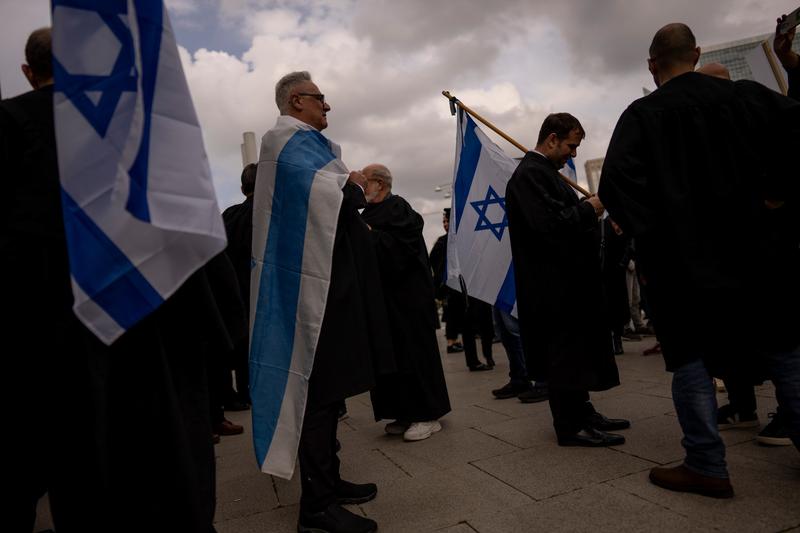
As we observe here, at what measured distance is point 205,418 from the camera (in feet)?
5.58

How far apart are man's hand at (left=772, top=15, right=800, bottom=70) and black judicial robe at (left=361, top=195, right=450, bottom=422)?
221 centimetres

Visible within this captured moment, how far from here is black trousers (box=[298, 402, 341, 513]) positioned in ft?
7.47

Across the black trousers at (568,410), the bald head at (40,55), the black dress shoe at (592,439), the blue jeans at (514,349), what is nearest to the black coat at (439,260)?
the blue jeans at (514,349)

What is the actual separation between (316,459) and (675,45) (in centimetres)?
234

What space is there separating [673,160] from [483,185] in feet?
9.52

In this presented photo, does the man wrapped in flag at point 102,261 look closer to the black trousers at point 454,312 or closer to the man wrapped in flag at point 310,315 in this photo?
the man wrapped in flag at point 310,315

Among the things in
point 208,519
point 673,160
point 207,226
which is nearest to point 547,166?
point 673,160

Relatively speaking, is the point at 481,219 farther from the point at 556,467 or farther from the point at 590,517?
the point at 590,517

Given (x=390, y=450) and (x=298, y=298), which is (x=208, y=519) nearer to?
(x=298, y=298)

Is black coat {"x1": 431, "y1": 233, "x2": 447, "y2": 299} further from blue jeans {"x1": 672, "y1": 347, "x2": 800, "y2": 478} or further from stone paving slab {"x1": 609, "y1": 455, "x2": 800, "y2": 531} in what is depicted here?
blue jeans {"x1": 672, "y1": 347, "x2": 800, "y2": 478}

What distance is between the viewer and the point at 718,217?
2254mm

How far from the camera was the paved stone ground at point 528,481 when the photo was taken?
2150 mm

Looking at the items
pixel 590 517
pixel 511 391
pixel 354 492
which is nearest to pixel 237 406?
pixel 511 391

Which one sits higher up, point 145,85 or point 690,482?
point 145,85
